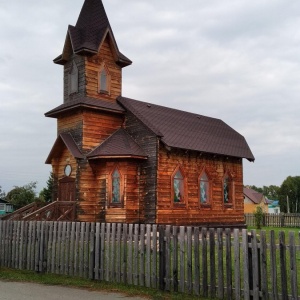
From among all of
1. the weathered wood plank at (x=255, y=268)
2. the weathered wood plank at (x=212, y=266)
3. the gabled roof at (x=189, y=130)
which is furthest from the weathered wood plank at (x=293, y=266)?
the gabled roof at (x=189, y=130)

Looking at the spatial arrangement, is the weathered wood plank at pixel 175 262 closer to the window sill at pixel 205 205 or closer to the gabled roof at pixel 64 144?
the gabled roof at pixel 64 144

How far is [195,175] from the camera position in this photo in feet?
78.4

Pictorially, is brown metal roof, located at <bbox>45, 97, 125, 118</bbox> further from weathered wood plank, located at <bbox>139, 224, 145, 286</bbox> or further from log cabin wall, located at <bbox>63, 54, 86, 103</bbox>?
weathered wood plank, located at <bbox>139, 224, 145, 286</bbox>

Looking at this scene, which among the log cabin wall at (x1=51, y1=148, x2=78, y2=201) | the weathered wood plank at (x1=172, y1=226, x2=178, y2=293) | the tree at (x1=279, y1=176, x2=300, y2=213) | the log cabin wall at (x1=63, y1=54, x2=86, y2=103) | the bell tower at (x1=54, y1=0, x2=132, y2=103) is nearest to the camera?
the weathered wood plank at (x1=172, y1=226, x2=178, y2=293)

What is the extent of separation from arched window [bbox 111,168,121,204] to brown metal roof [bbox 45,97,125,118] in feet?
11.4

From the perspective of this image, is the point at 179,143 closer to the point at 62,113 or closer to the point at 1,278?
the point at 62,113

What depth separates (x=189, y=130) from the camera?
25.7 metres

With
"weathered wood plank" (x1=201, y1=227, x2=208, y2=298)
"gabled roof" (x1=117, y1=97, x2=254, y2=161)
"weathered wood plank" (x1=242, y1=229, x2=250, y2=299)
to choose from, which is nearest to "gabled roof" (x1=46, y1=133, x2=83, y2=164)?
"gabled roof" (x1=117, y1=97, x2=254, y2=161)

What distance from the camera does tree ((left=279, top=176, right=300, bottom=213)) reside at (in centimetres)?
9372

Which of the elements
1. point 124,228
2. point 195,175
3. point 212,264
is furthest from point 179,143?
point 212,264

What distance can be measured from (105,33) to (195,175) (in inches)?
373

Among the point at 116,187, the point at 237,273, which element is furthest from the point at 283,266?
the point at 116,187

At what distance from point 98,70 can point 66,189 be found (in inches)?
268

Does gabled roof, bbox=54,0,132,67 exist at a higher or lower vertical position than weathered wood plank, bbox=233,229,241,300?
higher
